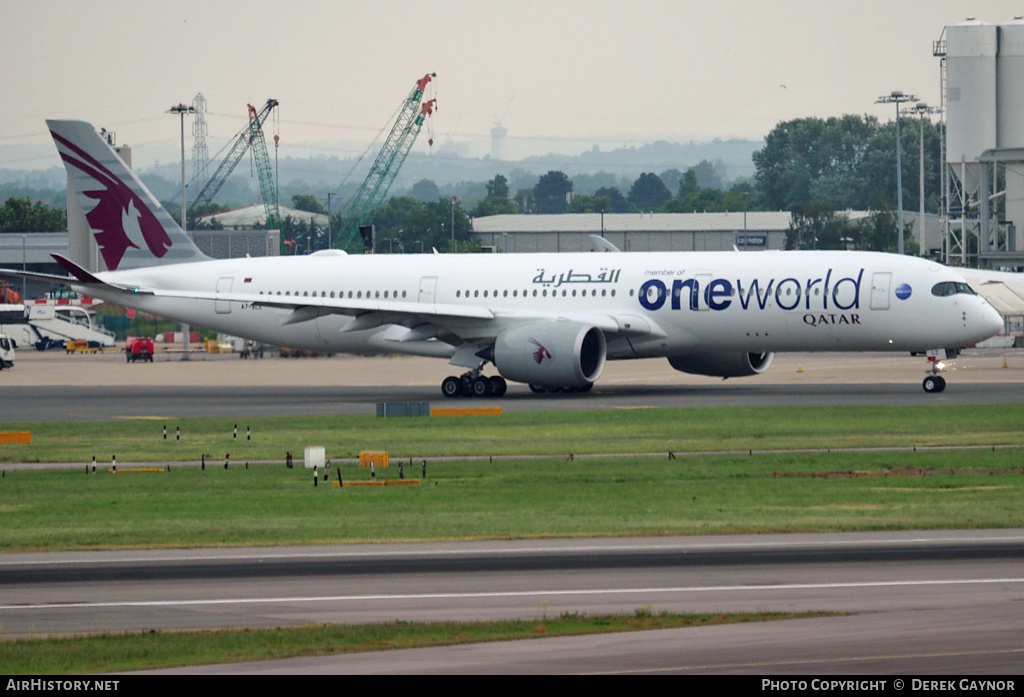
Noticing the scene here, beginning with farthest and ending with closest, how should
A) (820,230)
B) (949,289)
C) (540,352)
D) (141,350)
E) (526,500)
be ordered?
1. (820,230)
2. (141,350)
3. (540,352)
4. (949,289)
5. (526,500)

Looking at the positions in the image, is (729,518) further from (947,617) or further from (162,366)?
(162,366)

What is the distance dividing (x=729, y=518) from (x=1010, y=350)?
65.7 meters

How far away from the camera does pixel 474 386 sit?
172 ft

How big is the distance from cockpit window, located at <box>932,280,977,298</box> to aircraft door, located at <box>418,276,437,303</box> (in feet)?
60.3

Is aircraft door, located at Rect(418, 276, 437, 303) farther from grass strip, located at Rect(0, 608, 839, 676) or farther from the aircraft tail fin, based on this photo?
grass strip, located at Rect(0, 608, 839, 676)

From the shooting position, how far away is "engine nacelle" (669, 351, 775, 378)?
5444 centimetres

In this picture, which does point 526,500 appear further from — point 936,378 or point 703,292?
point 936,378

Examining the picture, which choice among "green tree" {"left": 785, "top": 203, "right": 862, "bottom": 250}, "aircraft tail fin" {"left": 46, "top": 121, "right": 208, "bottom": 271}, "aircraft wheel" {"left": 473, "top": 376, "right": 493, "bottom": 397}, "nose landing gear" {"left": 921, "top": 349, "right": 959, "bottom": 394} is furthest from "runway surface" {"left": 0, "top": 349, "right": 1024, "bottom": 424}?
"green tree" {"left": 785, "top": 203, "right": 862, "bottom": 250}

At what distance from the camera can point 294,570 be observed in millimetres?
20172

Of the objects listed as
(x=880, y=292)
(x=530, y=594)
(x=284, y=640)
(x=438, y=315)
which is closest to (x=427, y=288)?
(x=438, y=315)

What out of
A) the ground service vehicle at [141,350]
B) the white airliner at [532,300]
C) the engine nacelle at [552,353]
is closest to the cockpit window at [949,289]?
the white airliner at [532,300]

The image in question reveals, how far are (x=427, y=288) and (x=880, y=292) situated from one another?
17.0 m

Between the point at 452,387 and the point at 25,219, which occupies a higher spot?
the point at 25,219
